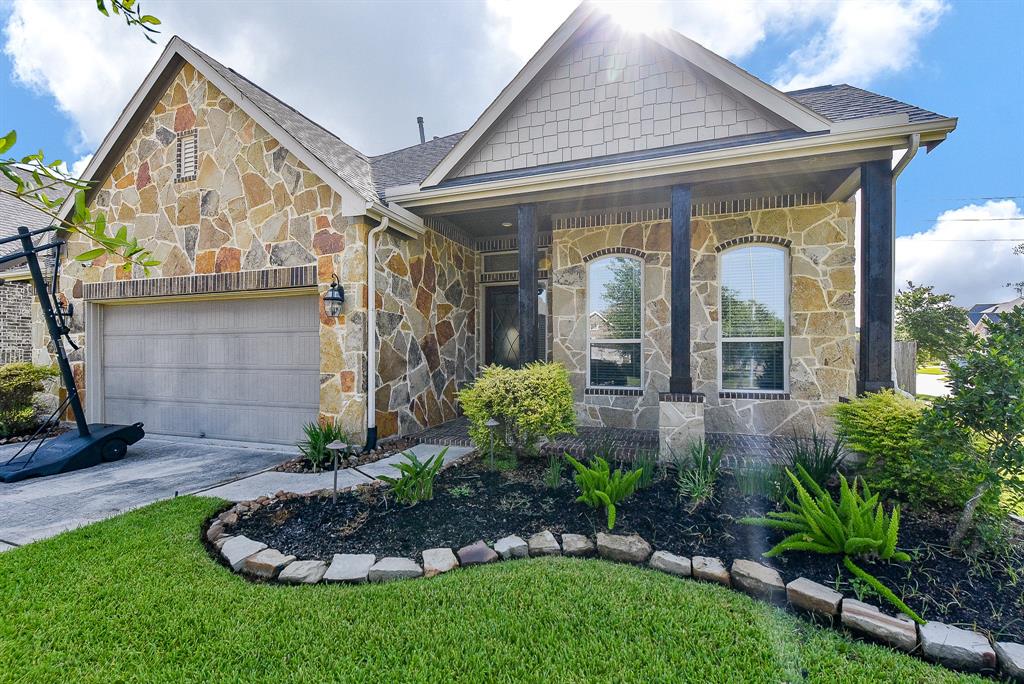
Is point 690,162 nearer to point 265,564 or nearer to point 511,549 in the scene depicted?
point 511,549

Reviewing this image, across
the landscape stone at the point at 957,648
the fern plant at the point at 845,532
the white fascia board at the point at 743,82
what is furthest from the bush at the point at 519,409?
the white fascia board at the point at 743,82

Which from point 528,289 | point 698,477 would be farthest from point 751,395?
point 528,289

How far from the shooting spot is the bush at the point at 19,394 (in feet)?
22.9

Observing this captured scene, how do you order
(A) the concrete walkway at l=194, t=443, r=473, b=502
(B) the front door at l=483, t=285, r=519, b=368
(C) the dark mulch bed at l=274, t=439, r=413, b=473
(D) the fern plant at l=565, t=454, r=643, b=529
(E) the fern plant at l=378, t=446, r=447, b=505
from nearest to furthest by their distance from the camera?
1. (D) the fern plant at l=565, t=454, r=643, b=529
2. (E) the fern plant at l=378, t=446, r=447, b=505
3. (A) the concrete walkway at l=194, t=443, r=473, b=502
4. (C) the dark mulch bed at l=274, t=439, r=413, b=473
5. (B) the front door at l=483, t=285, r=519, b=368

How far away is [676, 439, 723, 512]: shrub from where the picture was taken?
3775 millimetres

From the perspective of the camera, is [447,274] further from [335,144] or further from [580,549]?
[580,549]

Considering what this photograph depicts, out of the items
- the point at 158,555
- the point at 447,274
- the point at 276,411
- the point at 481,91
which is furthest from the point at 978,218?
the point at 158,555

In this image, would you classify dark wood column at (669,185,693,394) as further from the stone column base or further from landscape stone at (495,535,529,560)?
landscape stone at (495,535,529,560)

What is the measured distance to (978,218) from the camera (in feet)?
51.9

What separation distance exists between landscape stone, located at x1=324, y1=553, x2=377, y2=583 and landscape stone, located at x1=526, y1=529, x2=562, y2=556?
3.41ft

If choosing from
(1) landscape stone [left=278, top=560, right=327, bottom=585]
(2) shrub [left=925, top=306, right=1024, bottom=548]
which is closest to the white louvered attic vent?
(1) landscape stone [left=278, top=560, right=327, bottom=585]

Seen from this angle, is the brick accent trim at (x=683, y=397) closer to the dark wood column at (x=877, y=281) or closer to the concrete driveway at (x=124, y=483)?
the dark wood column at (x=877, y=281)

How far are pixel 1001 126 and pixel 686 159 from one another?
778 centimetres

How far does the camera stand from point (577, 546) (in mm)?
3209
